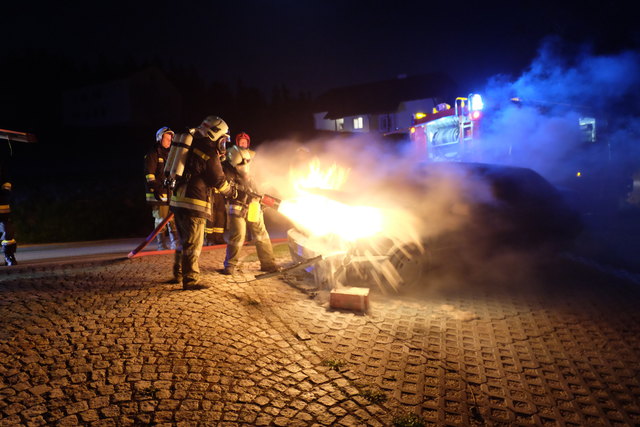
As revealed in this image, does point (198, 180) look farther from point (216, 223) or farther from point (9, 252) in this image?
point (9, 252)

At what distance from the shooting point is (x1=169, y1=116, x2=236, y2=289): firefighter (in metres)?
4.77

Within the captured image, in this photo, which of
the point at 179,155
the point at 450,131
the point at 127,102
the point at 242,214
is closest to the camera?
the point at 179,155

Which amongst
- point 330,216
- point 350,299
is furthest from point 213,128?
point 350,299

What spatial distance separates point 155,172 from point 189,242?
2.42 m

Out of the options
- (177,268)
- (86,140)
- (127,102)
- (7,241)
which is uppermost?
(127,102)

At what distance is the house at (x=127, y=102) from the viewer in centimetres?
3775

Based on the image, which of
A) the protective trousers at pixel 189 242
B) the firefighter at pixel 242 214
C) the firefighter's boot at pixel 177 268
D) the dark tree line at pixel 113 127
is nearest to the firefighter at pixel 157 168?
the firefighter at pixel 242 214

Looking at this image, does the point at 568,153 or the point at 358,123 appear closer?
the point at 568,153

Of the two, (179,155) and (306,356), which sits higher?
(179,155)

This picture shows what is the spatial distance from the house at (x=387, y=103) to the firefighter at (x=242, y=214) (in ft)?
120

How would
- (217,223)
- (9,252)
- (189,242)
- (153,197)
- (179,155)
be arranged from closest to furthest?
(179,155) → (189,242) → (9,252) → (153,197) → (217,223)

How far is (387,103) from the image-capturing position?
45.0m

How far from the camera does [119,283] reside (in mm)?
5016

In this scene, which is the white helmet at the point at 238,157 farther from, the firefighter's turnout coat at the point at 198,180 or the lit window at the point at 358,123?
the lit window at the point at 358,123
